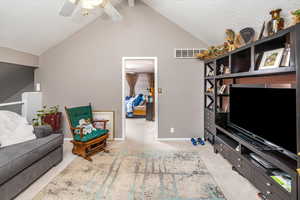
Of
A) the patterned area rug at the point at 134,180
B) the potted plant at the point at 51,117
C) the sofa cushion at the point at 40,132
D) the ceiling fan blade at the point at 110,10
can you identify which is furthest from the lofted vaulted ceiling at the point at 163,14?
the patterned area rug at the point at 134,180

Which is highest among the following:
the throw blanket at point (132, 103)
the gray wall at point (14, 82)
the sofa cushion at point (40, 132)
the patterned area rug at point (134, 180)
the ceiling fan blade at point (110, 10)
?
the ceiling fan blade at point (110, 10)

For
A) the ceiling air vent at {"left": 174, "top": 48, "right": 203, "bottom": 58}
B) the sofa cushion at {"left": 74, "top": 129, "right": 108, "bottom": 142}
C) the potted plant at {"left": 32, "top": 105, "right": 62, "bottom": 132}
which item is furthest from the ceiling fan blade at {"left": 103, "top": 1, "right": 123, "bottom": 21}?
the potted plant at {"left": 32, "top": 105, "right": 62, "bottom": 132}

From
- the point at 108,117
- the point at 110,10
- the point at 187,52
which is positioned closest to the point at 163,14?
the point at 187,52

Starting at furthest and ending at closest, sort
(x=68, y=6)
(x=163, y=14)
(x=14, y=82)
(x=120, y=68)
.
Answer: (x=14, y=82) → (x=120, y=68) → (x=163, y=14) → (x=68, y=6)

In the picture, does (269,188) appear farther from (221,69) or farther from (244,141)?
(221,69)

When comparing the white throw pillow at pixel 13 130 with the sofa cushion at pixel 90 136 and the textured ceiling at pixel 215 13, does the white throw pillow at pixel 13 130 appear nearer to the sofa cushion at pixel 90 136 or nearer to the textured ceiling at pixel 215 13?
the sofa cushion at pixel 90 136

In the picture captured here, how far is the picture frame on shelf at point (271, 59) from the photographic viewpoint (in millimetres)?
1806

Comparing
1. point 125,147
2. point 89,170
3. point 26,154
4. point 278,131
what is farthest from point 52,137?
point 278,131

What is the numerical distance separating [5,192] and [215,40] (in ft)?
13.9

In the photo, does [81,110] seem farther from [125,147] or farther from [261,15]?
[261,15]

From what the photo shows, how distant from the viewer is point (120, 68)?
4031 millimetres

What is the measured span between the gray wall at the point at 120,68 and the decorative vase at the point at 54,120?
380 mm

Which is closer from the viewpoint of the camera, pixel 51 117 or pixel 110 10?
pixel 110 10

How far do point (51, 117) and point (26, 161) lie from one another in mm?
1880
